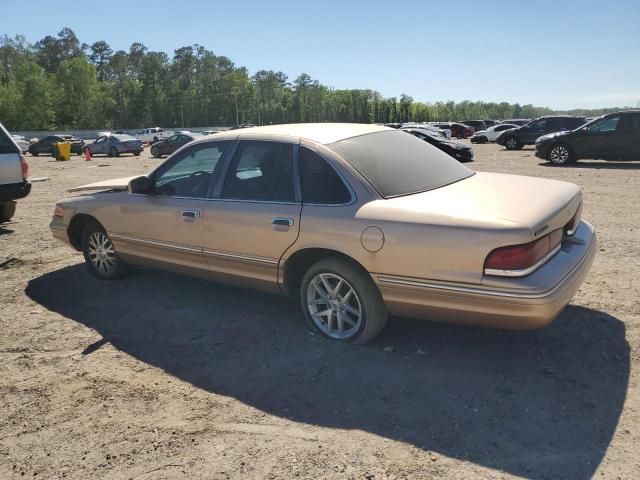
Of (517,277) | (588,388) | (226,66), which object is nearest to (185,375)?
(517,277)

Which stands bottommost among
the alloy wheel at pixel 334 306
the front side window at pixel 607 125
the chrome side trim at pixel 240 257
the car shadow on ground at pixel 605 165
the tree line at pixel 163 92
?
the alloy wheel at pixel 334 306

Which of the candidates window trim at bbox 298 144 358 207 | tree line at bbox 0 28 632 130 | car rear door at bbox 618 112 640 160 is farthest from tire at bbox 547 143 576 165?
tree line at bbox 0 28 632 130

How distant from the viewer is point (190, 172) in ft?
16.0

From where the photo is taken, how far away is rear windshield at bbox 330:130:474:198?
3880mm

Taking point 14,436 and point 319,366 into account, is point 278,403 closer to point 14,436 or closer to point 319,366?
point 319,366

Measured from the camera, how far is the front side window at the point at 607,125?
16.2 meters

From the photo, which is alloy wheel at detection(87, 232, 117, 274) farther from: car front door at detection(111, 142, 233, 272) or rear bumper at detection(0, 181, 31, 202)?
rear bumper at detection(0, 181, 31, 202)

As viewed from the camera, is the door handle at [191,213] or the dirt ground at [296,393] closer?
the dirt ground at [296,393]

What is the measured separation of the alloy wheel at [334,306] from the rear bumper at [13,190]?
6.31 meters

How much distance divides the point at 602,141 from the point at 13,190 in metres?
15.8

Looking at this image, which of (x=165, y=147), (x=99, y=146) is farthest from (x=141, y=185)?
(x=99, y=146)

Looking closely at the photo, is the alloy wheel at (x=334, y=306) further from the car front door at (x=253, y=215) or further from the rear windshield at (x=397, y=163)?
the rear windshield at (x=397, y=163)

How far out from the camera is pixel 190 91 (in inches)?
5000

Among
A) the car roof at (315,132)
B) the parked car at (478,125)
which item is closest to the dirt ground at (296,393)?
the car roof at (315,132)
